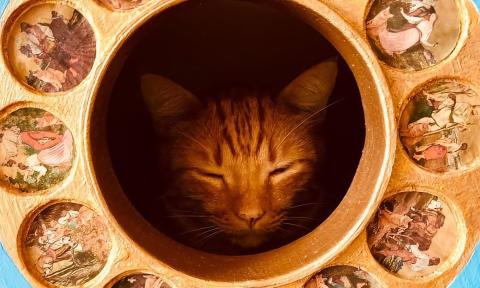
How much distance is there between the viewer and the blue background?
1.11 metres

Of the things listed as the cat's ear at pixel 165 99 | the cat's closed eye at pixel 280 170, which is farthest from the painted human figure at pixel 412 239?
the cat's ear at pixel 165 99

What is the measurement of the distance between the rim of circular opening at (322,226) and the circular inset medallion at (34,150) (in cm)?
6

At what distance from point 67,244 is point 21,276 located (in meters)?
0.11

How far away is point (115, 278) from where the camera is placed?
1108 mm

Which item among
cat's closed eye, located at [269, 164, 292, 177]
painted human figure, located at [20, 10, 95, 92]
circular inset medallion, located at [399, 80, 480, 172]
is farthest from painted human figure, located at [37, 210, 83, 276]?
circular inset medallion, located at [399, 80, 480, 172]

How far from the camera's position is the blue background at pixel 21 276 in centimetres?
111

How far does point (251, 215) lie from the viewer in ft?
4.46

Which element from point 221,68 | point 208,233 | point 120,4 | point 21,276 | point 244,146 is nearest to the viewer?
point 120,4

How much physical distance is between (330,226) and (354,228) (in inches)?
4.4

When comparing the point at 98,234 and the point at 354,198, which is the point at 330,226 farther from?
the point at 98,234

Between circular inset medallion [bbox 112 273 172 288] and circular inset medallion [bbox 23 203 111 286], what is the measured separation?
2.0 inches

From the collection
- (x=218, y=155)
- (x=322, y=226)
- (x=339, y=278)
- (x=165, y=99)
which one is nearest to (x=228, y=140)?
(x=218, y=155)

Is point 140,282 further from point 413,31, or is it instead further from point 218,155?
point 413,31

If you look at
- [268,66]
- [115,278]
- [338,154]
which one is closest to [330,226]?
[115,278]
